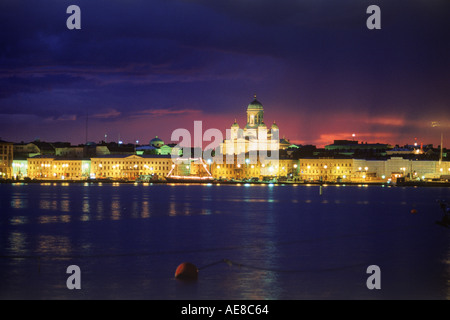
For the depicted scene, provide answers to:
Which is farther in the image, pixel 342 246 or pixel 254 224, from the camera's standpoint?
pixel 254 224

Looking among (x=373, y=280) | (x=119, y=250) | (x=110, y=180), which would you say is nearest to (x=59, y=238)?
(x=119, y=250)

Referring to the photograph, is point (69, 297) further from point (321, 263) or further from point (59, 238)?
point (59, 238)

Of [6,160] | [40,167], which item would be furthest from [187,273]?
[40,167]

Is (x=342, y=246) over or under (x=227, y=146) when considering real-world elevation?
under

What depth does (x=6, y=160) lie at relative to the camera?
325 feet

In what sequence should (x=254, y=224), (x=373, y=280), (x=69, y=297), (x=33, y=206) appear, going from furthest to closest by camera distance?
1. (x=33, y=206)
2. (x=254, y=224)
3. (x=373, y=280)
4. (x=69, y=297)

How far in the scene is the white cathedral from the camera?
10625cm

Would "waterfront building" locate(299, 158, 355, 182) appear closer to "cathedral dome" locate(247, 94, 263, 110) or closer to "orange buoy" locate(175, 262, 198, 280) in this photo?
"cathedral dome" locate(247, 94, 263, 110)

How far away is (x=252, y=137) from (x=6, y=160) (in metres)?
38.5

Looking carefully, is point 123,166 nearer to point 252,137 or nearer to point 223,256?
point 252,137

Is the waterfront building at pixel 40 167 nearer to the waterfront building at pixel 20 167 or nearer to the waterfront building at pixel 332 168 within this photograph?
the waterfront building at pixel 20 167

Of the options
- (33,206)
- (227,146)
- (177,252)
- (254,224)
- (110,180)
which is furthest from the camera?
(227,146)

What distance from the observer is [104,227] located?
81.9 ft
